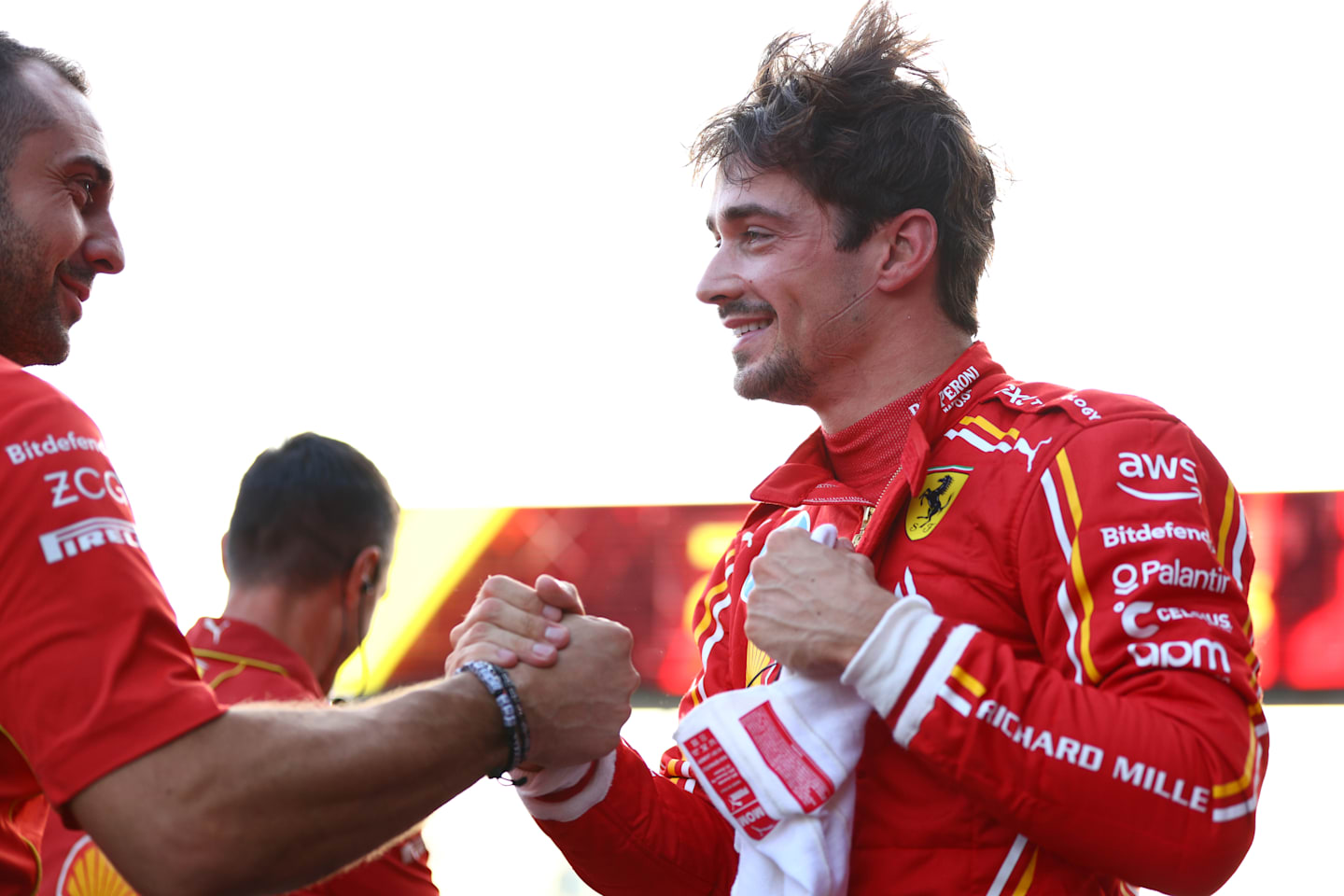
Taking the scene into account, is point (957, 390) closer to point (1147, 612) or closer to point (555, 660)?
point (1147, 612)

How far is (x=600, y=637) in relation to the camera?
6.66ft

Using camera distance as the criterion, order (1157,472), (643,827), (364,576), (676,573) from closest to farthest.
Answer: (1157,472)
(643,827)
(364,576)
(676,573)

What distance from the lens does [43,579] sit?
1.25 meters

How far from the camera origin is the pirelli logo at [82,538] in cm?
126

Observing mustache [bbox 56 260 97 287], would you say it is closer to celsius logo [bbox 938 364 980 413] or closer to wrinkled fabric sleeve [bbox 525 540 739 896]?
wrinkled fabric sleeve [bbox 525 540 739 896]

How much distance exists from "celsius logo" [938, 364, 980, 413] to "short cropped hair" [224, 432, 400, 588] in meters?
1.48

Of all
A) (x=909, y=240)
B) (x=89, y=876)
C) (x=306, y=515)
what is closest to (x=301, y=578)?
(x=306, y=515)

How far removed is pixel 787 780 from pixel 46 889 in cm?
143

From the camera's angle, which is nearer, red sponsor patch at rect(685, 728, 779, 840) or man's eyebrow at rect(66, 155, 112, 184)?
red sponsor patch at rect(685, 728, 779, 840)

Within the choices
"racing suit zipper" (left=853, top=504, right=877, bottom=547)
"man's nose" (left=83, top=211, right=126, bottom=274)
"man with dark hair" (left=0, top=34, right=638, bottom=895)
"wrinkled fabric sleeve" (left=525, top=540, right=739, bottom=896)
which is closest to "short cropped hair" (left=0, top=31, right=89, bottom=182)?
"man's nose" (left=83, top=211, right=126, bottom=274)

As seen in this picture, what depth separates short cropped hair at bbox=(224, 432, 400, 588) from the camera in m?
2.68

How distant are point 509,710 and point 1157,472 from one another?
100 centimetres

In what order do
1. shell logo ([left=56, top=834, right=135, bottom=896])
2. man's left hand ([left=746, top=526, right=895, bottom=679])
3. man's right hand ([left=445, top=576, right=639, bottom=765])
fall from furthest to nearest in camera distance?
shell logo ([left=56, top=834, right=135, bottom=896]) < man's right hand ([left=445, top=576, right=639, bottom=765]) < man's left hand ([left=746, top=526, right=895, bottom=679])

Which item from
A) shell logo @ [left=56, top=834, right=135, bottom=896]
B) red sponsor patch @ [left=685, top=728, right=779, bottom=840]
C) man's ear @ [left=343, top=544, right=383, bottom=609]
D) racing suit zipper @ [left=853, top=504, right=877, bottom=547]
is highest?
racing suit zipper @ [left=853, top=504, right=877, bottom=547]
